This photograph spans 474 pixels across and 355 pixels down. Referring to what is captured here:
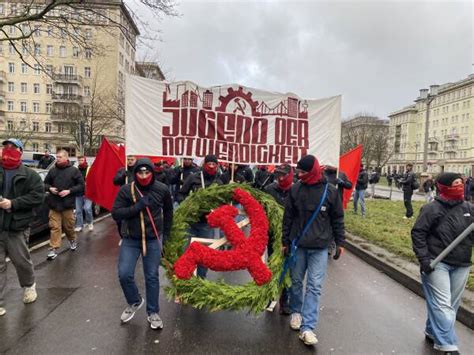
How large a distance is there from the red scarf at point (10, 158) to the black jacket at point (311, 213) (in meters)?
3.31

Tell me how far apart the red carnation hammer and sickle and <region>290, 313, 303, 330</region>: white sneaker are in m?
0.55

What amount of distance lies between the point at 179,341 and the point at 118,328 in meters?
0.76

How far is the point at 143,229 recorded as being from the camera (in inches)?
166

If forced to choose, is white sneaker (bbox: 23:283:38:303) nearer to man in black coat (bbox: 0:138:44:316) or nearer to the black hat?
man in black coat (bbox: 0:138:44:316)

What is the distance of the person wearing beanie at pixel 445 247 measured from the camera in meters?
3.79

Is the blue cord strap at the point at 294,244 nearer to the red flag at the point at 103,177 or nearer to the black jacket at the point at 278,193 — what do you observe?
the black jacket at the point at 278,193

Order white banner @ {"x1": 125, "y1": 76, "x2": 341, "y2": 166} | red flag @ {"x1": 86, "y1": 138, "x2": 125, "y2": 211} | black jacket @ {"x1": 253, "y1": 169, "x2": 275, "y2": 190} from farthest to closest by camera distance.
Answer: black jacket @ {"x1": 253, "y1": 169, "x2": 275, "y2": 190}, red flag @ {"x1": 86, "y1": 138, "x2": 125, "y2": 211}, white banner @ {"x1": 125, "y1": 76, "x2": 341, "y2": 166}

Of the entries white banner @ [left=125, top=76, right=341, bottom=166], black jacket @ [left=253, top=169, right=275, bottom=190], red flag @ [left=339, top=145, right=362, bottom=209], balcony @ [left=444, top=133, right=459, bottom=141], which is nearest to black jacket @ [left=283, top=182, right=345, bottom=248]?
white banner @ [left=125, top=76, right=341, bottom=166]

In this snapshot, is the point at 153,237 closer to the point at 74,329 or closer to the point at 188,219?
the point at 188,219

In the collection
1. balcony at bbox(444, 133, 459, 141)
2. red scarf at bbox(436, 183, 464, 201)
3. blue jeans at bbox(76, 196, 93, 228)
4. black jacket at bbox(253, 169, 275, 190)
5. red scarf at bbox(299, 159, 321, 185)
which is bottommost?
blue jeans at bbox(76, 196, 93, 228)

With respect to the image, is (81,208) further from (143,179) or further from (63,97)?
(63,97)

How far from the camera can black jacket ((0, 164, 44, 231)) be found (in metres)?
4.58

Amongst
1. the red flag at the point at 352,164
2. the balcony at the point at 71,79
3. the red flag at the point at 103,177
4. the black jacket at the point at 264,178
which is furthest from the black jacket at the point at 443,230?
the balcony at the point at 71,79

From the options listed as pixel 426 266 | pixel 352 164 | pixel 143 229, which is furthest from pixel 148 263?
pixel 352 164
